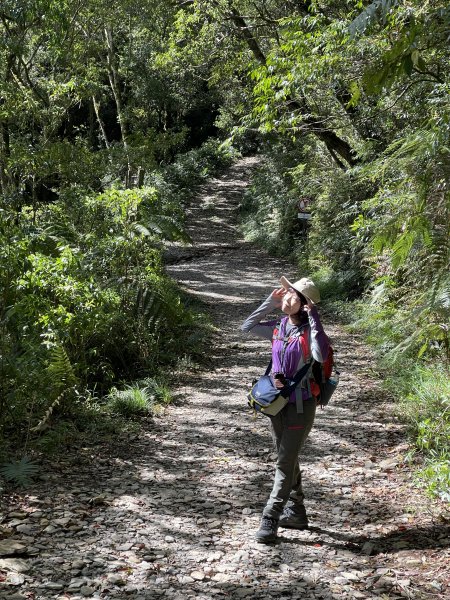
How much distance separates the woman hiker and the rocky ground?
0.35m

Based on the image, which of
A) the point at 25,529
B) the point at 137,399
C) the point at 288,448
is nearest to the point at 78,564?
the point at 25,529

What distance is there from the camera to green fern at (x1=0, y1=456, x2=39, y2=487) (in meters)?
5.00

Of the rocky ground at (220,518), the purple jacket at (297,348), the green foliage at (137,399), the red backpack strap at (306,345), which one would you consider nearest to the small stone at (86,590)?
the rocky ground at (220,518)

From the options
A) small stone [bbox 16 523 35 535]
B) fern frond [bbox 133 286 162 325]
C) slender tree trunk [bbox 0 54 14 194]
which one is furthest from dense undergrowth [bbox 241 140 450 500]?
slender tree trunk [bbox 0 54 14 194]

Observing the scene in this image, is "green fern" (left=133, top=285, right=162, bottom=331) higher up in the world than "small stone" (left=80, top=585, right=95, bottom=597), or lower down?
higher up

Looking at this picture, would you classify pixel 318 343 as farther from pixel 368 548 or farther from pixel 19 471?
pixel 19 471

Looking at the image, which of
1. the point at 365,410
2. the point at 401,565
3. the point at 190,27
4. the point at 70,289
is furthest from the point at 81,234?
the point at 190,27

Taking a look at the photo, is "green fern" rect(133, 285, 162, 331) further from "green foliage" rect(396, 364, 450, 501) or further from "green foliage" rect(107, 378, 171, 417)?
"green foliage" rect(396, 364, 450, 501)

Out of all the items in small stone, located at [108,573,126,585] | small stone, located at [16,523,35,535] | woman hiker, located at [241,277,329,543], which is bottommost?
small stone, located at [108,573,126,585]

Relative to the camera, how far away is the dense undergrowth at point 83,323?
6066 mm

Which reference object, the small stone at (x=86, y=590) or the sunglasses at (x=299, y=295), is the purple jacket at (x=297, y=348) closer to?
the sunglasses at (x=299, y=295)

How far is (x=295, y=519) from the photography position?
4.59 meters

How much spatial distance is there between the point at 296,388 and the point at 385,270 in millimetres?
7016

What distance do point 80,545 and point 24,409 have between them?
210cm
